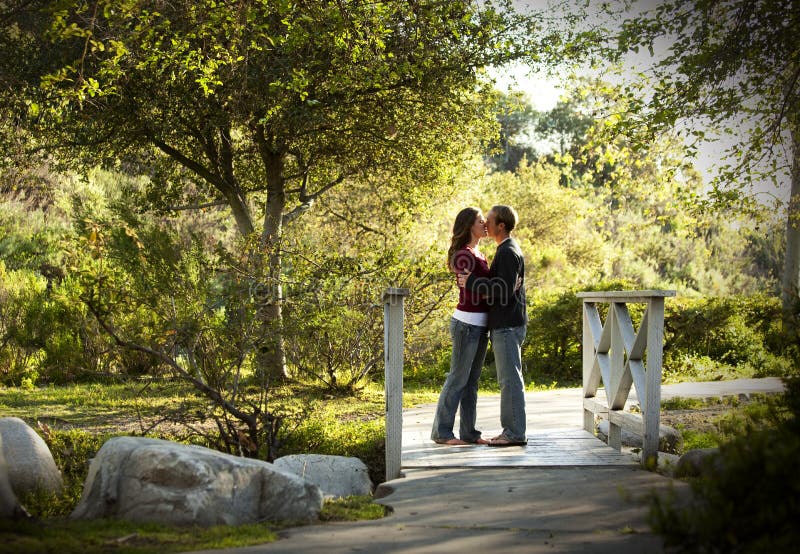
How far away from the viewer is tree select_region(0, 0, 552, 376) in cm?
962

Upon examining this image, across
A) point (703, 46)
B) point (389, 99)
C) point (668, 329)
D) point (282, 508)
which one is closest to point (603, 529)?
point (282, 508)

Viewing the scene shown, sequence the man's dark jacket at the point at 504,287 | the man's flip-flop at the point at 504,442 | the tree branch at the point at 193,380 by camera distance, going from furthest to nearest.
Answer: the man's flip-flop at the point at 504,442
the man's dark jacket at the point at 504,287
the tree branch at the point at 193,380

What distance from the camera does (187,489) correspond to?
4.52 metres

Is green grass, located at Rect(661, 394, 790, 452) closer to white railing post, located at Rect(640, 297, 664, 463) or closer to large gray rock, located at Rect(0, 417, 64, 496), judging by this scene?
white railing post, located at Rect(640, 297, 664, 463)

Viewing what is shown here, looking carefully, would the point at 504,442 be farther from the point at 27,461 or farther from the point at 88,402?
the point at 88,402

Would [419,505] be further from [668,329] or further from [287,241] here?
[668,329]

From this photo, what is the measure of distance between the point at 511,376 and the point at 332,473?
1616 millimetres

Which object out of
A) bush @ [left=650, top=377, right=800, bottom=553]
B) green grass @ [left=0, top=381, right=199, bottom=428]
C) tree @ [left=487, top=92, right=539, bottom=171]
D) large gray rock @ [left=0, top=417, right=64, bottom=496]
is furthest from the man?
tree @ [left=487, top=92, right=539, bottom=171]

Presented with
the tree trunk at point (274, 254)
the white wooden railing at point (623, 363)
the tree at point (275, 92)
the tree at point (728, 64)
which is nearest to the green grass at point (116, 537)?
the white wooden railing at point (623, 363)

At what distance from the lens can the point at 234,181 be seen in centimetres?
1335

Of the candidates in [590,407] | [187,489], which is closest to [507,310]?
[590,407]

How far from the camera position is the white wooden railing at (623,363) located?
5891 millimetres

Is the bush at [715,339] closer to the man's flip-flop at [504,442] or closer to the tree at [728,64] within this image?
the tree at [728,64]

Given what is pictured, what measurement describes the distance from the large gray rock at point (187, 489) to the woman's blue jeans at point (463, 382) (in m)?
2.12
